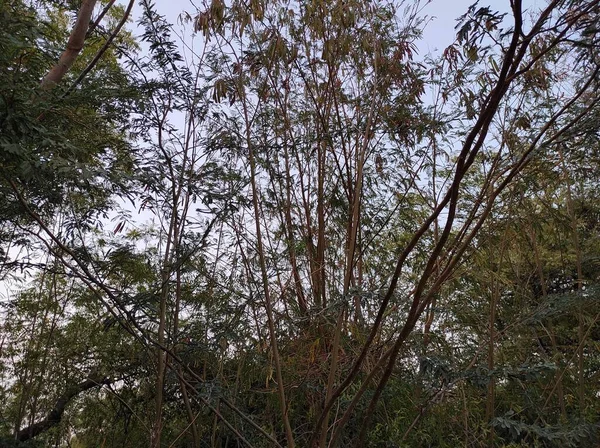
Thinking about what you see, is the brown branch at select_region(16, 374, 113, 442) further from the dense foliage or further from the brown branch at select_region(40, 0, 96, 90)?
the brown branch at select_region(40, 0, 96, 90)

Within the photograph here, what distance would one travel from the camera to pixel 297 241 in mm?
3389

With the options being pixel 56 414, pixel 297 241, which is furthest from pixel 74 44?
pixel 56 414

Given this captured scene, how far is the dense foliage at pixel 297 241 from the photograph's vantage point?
2771 millimetres

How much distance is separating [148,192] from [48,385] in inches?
75.2

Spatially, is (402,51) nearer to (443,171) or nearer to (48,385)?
(443,171)

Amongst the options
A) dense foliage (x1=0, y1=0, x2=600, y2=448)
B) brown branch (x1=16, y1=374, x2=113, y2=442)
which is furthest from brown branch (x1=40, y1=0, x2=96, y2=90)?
brown branch (x1=16, y1=374, x2=113, y2=442)

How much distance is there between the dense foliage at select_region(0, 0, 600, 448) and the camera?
9.09 ft

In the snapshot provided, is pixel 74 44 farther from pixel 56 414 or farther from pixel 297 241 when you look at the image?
pixel 56 414

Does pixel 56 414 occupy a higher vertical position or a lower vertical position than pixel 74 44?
lower

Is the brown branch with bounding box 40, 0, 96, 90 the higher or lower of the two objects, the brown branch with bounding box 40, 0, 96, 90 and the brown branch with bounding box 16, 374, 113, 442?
the higher

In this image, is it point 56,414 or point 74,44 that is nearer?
point 74,44

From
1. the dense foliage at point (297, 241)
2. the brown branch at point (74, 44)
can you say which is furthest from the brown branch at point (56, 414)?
the brown branch at point (74, 44)

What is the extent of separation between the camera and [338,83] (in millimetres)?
3512

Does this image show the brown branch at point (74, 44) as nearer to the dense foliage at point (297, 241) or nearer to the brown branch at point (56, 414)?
the dense foliage at point (297, 241)
